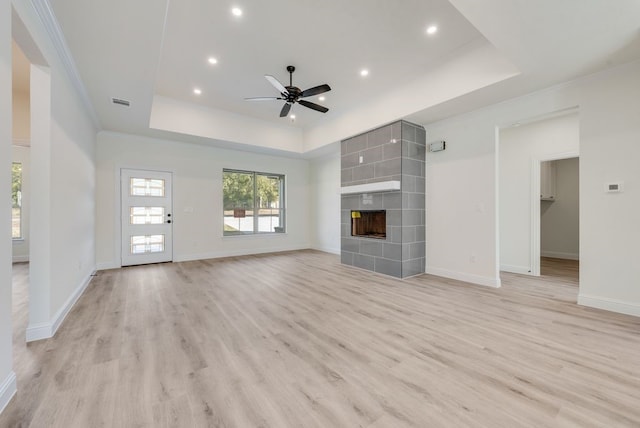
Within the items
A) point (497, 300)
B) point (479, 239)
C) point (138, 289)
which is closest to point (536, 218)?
point (479, 239)

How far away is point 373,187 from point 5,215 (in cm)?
441

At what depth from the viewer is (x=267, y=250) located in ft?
24.5

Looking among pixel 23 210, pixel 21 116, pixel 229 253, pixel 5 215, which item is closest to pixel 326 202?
pixel 229 253

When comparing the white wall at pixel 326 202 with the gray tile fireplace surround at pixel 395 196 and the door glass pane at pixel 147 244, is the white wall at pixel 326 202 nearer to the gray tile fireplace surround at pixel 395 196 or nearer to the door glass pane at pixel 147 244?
the gray tile fireplace surround at pixel 395 196

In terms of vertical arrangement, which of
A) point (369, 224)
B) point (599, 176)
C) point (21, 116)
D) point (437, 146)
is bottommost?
point (369, 224)

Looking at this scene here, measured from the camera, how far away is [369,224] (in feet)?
17.9

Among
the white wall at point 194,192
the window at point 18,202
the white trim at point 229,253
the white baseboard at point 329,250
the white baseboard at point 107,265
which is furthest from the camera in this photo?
the white baseboard at point 329,250

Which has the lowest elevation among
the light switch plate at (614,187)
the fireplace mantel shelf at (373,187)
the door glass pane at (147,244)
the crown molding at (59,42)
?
the door glass pane at (147,244)

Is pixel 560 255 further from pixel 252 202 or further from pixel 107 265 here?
pixel 107 265

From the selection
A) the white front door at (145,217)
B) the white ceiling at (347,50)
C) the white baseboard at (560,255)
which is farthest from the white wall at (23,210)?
the white baseboard at (560,255)

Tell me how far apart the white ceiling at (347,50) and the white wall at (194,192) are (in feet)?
2.12

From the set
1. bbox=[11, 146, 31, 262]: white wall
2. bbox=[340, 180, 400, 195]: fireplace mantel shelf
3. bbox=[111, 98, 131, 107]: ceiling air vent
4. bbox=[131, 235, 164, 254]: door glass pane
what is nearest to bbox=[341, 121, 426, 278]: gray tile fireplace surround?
bbox=[340, 180, 400, 195]: fireplace mantel shelf

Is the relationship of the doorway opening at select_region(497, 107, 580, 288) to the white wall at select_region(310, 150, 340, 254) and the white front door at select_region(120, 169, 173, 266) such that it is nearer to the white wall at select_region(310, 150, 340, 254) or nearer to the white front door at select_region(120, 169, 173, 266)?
the white wall at select_region(310, 150, 340, 254)

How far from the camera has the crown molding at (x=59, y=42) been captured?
6.98 feet
